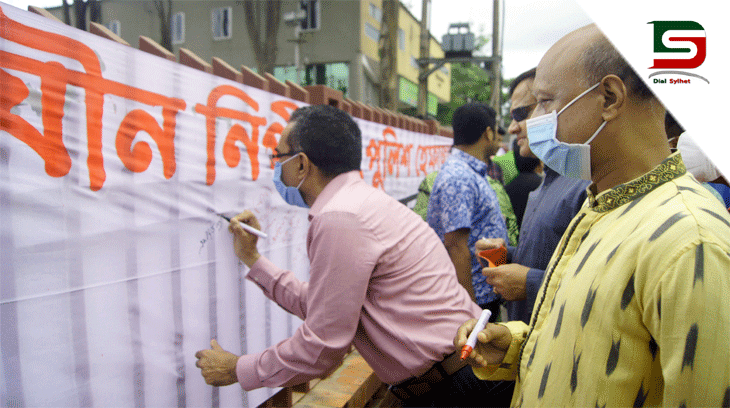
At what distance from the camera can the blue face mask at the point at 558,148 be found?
1044mm

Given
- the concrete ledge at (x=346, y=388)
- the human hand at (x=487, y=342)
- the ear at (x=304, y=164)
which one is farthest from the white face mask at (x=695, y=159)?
the concrete ledge at (x=346, y=388)

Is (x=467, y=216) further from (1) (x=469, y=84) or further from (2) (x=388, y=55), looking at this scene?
(1) (x=469, y=84)

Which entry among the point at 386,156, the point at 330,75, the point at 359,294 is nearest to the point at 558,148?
the point at 359,294

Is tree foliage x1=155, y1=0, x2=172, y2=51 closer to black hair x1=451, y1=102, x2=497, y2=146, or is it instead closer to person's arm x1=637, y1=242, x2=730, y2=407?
black hair x1=451, y1=102, x2=497, y2=146

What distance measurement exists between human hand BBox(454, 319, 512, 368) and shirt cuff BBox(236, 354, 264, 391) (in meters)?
0.78

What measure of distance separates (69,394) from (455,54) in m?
12.2

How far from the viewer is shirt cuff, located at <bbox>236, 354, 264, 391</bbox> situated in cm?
164

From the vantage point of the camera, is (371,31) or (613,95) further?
(371,31)

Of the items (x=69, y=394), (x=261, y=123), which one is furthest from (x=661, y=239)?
(x=261, y=123)

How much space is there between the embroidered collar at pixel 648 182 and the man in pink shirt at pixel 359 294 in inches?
30.8

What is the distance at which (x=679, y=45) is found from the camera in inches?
40.2

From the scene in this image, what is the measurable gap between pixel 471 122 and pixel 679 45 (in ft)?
6.67

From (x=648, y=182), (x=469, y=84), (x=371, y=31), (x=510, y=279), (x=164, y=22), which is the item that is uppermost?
(x=469, y=84)

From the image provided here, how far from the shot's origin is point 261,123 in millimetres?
2422
